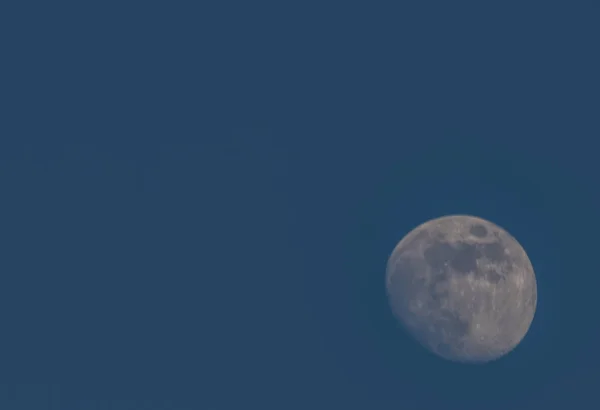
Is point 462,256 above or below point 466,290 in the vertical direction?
above

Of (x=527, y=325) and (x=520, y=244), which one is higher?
(x=520, y=244)

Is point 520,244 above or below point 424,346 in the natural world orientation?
above

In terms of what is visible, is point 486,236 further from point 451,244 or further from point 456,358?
point 456,358

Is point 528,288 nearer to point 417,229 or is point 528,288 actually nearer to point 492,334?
point 492,334

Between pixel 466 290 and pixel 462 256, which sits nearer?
pixel 466 290

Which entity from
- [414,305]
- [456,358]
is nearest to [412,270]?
[414,305]

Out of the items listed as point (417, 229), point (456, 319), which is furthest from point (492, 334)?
point (417, 229)
